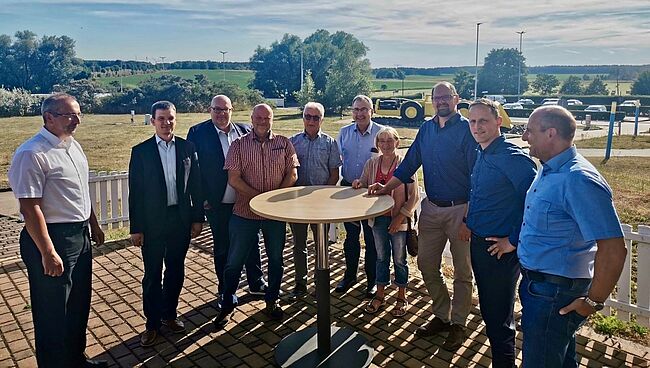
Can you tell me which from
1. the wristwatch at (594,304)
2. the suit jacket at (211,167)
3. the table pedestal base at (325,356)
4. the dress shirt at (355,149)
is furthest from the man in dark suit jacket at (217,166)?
the wristwatch at (594,304)

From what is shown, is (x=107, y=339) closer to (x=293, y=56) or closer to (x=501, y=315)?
(x=501, y=315)

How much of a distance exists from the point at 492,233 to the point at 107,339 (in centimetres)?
283

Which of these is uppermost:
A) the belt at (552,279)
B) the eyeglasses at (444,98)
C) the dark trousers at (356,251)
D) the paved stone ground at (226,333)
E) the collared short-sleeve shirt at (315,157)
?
the eyeglasses at (444,98)

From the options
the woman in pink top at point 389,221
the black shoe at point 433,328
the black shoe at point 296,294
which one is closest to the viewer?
the black shoe at point 433,328

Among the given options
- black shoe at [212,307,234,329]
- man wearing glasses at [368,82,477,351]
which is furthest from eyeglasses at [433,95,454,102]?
black shoe at [212,307,234,329]

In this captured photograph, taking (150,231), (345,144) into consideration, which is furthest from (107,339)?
(345,144)

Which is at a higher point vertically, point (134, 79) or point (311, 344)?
point (134, 79)

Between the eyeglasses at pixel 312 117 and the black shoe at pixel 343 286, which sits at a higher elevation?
the eyeglasses at pixel 312 117

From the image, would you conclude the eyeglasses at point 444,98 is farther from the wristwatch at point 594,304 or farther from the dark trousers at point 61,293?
the dark trousers at point 61,293

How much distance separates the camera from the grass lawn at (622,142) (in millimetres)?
17578

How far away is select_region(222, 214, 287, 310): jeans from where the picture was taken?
3.81 meters

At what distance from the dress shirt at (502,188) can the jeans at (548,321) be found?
20.8 inches

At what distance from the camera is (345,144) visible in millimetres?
4602

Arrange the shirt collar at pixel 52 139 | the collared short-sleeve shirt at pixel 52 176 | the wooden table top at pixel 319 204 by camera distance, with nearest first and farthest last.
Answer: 1. the collared short-sleeve shirt at pixel 52 176
2. the shirt collar at pixel 52 139
3. the wooden table top at pixel 319 204
